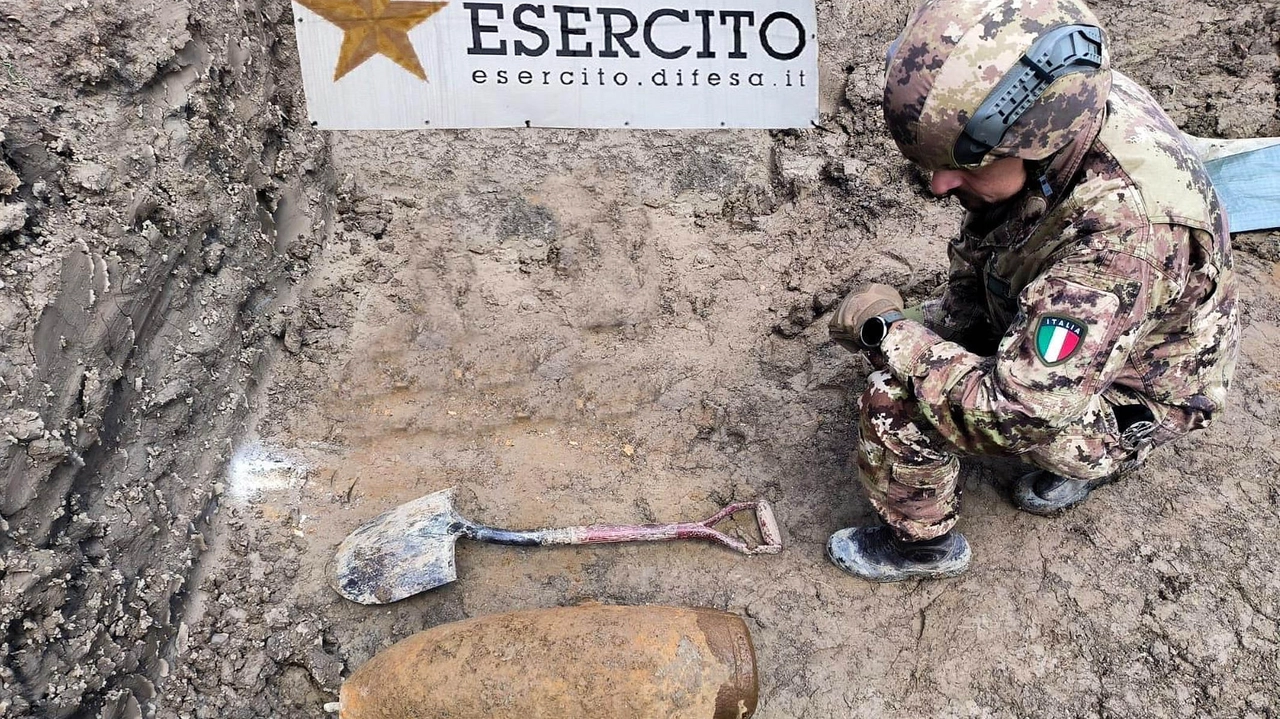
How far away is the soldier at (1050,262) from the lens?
1506 millimetres

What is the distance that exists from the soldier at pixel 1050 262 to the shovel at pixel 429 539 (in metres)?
0.51

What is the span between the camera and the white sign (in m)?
2.71

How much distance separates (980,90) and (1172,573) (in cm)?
155

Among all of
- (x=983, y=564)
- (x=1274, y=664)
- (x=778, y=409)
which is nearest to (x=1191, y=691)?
(x=1274, y=664)

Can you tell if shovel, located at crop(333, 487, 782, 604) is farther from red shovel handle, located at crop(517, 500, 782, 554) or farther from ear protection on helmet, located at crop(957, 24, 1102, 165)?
ear protection on helmet, located at crop(957, 24, 1102, 165)

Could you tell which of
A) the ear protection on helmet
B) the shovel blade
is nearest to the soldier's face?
the ear protection on helmet

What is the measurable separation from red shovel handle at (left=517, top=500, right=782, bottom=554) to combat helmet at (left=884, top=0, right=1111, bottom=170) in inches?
48.6

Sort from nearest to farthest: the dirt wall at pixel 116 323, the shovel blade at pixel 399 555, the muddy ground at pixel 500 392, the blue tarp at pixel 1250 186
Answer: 1. the dirt wall at pixel 116 323
2. the muddy ground at pixel 500 392
3. the shovel blade at pixel 399 555
4. the blue tarp at pixel 1250 186

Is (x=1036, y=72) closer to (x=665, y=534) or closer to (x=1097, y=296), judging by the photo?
(x=1097, y=296)

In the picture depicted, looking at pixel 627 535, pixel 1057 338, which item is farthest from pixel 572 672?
pixel 1057 338

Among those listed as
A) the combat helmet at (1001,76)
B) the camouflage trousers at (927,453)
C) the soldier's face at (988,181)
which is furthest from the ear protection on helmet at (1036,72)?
the camouflage trousers at (927,453)

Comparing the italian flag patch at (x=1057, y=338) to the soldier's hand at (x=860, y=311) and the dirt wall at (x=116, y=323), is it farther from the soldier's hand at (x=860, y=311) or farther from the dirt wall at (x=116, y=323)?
the dirt wall at (x=116, y=323)

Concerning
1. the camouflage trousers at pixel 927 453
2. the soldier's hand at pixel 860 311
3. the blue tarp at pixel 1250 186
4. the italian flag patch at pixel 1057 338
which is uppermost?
the blue tarp at pixel 1250 186

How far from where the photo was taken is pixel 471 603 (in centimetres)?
213
